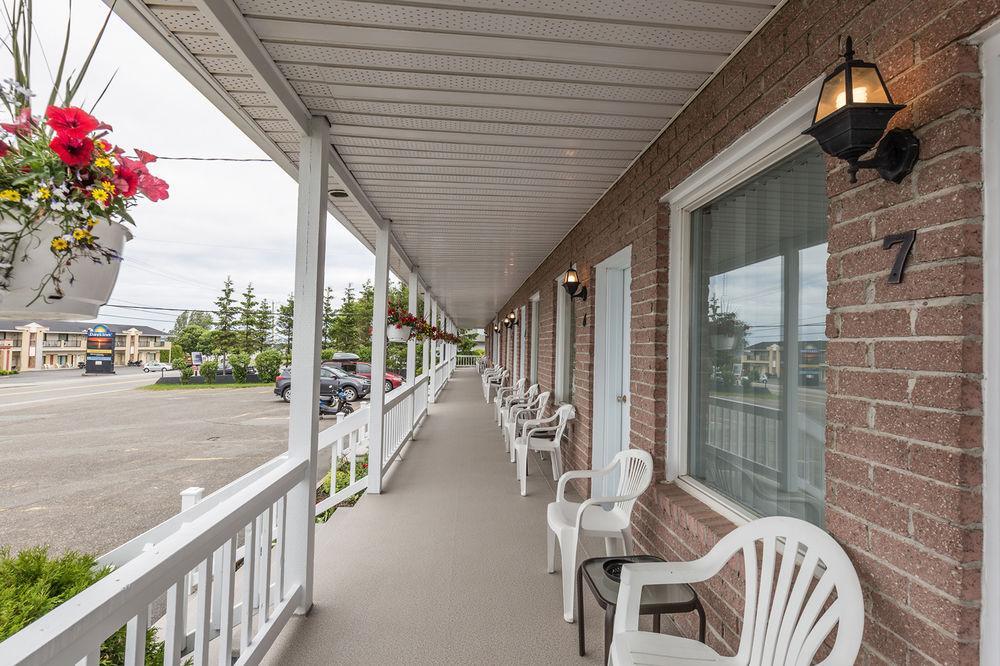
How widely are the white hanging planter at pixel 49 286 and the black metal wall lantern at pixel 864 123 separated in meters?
1.56

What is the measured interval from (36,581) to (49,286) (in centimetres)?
131

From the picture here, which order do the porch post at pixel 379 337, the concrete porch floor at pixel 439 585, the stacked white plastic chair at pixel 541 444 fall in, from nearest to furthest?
the concrete porch floor at pixel 439 585 < the stacked white plastic chair at pixel 541 444 < the porch post at pixel 379 337

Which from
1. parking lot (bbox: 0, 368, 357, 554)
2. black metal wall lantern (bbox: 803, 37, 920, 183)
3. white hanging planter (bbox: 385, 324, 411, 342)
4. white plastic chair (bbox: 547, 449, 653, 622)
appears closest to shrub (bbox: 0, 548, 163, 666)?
parking lot (bbox: 0, 368, 357, 554)

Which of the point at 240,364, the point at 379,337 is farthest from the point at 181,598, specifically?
the point at 379,337

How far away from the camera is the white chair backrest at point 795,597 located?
1.16 meters

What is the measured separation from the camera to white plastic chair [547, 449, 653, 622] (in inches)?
89.6

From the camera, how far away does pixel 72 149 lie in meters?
0.70

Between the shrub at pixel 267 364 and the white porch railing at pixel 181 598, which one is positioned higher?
the shrub at pixel 267 364

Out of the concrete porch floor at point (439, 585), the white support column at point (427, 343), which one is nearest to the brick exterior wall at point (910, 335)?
the concrete porch floor at point (439, 585)

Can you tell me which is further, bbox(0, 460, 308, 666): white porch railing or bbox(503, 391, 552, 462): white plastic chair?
bbox(503, 391, 552, 462): white plastic chair

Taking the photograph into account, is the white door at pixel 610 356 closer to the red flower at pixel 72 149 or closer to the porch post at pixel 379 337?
the porch post at pixel 379 337

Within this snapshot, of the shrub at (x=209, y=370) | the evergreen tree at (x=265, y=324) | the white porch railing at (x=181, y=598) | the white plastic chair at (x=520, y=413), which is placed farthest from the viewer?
the white plastic chair at (x=520, y=413)

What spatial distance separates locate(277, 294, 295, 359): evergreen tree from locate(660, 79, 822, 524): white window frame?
198cm

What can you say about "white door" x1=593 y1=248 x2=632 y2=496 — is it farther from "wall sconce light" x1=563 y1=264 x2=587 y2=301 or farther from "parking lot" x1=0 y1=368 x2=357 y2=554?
"parking lot" x1=0 y1=368 x2=357 y2=554
